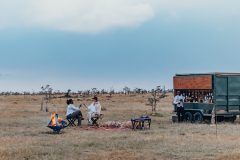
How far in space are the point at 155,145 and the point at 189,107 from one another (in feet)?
38.7

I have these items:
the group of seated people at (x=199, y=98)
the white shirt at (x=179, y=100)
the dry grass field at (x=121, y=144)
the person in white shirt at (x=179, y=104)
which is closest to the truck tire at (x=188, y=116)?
the person in white shirt at (x=179, y=104)

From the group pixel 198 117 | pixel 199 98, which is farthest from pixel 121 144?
pixel 199 98

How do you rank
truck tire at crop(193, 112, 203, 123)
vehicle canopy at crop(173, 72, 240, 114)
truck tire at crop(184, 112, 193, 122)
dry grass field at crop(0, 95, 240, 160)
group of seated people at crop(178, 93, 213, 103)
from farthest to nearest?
1. truck tire at crop(184, 112, 193, 122)
2. truck tire at crop(193, 112, 203, 123)
3. group of seated people at crop(178, 93, 213, 103)
4. vehicle canopy at crop(173, 72, 240, 114)
5. dry grass field at crop(0, 95, 240, 160)

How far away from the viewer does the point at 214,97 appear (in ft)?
90.2

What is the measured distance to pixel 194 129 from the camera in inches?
929

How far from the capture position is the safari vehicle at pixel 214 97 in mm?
27688

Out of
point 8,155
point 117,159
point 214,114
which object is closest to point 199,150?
point 117,159

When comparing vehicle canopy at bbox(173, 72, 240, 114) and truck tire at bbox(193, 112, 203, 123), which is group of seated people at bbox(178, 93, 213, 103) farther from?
truck tire at bbox(193, 112, 203, 123)

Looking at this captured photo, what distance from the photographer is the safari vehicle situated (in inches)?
1090

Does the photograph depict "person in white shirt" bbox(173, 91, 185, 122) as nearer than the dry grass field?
No

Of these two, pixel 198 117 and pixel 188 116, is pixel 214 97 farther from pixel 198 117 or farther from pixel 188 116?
pixel 188 116

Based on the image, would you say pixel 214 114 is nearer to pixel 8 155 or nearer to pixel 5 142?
pixel 5 142

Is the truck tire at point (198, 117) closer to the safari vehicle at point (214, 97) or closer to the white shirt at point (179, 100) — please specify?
the safari vehicle at point (214, 97)

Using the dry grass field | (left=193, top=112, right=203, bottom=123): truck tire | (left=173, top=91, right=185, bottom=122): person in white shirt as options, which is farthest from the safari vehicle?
the dry grass field
